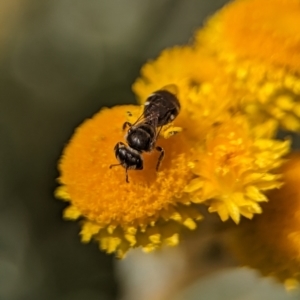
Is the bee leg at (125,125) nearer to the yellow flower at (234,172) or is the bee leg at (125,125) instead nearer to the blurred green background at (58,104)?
the yellow flower at (234,172)

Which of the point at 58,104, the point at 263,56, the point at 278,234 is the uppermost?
the point at 58,104

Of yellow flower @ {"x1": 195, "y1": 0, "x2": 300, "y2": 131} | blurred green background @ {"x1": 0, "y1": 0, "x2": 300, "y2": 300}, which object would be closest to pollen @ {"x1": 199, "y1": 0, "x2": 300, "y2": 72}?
yellow flower @ {"x1": 195, "y1": 0, "x2": 300, "y2": 131}

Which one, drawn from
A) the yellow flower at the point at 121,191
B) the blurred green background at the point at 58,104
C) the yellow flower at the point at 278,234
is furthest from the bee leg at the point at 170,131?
the blurred green background at the point at 58,104

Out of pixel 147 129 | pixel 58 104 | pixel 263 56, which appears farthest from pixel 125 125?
pixel 58 104

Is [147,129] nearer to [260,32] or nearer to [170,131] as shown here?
[170,131]

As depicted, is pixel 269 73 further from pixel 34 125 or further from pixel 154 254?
pixel 34 125

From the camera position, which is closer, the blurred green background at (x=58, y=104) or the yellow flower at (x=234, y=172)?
the yellow flower at (x=234, y=172)
